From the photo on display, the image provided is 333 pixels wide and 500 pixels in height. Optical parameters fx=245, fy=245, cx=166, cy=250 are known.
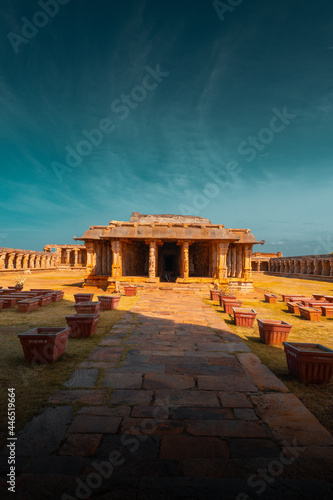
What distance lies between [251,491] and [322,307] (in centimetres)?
879

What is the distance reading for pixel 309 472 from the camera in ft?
6.81

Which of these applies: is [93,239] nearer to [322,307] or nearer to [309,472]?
[322,307]

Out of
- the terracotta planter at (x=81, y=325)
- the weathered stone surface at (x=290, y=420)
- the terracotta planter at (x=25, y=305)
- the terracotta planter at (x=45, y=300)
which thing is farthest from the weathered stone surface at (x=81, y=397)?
the terracotta planter at (x=45, y=300)

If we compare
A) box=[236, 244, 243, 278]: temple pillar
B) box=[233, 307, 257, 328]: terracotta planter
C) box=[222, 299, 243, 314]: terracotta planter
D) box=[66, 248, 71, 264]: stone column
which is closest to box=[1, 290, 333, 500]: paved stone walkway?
box=[233, 307, 257, 328]: terracotta planter

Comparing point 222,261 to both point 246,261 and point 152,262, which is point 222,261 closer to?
point 246,261

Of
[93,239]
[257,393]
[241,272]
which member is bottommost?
[257,393]

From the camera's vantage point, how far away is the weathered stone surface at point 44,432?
228 cm

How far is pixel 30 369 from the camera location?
158 inches

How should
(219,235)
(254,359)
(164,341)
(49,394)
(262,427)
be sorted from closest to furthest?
1. (262,427)
2. (49,394)
3. (254,359)
4. (164,341)
5. (219,235)

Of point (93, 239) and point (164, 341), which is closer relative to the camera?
point (164, 341)

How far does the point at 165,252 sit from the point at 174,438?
66.0ft

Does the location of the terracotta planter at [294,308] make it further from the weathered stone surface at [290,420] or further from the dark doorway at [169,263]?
the dark doorway at [169,263]

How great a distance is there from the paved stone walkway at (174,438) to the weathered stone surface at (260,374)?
0.07 feet

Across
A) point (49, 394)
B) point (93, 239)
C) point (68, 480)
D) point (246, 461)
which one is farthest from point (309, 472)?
point (93, 239)
